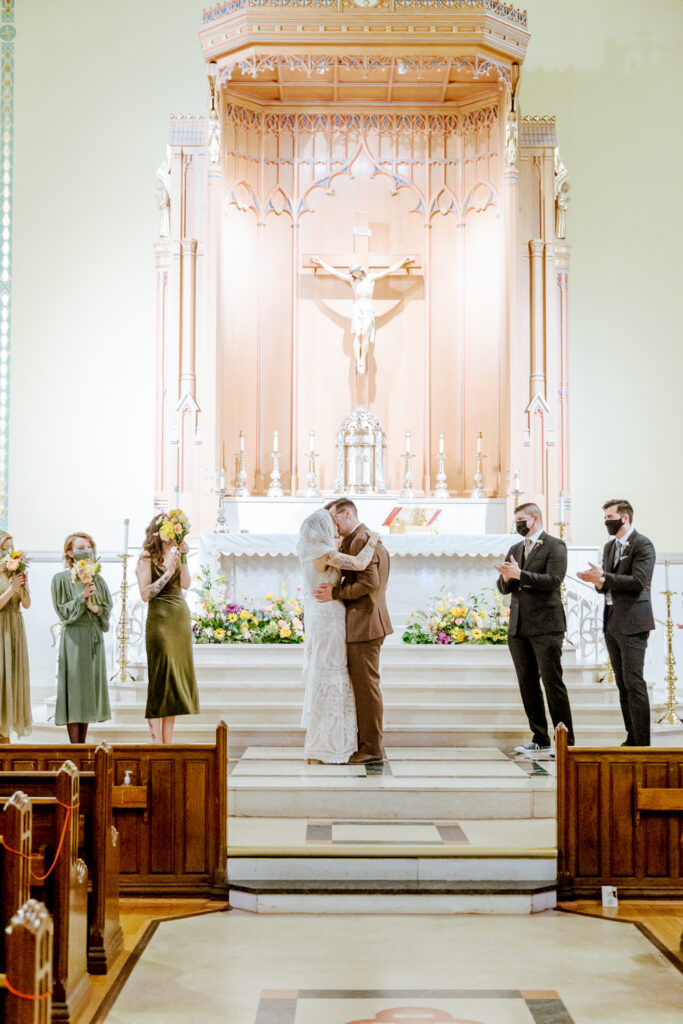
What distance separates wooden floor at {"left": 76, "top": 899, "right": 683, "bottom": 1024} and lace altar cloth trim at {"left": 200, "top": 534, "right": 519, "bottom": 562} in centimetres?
428

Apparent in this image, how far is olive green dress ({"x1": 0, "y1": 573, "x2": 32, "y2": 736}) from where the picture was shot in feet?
22.0

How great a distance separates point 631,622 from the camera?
21.4 ft

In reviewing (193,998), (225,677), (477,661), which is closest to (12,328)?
(225,677)

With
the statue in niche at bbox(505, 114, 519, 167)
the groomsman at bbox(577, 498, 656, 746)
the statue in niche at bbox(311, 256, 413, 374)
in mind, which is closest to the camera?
the groomsman at bbox(577, 498, 656, 746)

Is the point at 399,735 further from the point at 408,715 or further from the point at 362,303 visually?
the point at 362,303

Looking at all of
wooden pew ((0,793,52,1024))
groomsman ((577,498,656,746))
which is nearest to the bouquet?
groomsman ((577,498,656,746))

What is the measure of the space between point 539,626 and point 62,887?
3.78 m

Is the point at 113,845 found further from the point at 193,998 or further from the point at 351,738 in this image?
the point at 351,738

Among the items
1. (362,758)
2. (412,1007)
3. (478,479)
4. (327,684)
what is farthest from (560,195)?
(412,1007)

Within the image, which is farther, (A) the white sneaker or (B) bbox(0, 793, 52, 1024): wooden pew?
(A) the white sneaker

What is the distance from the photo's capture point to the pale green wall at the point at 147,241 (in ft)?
36.6

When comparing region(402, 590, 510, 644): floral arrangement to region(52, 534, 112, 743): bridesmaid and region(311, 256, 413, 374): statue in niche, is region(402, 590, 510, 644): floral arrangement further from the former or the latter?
region(311, 256, 413, 374): statue in niche

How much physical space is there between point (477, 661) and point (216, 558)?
87.8 inches

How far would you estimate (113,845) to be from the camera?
4496 mm
